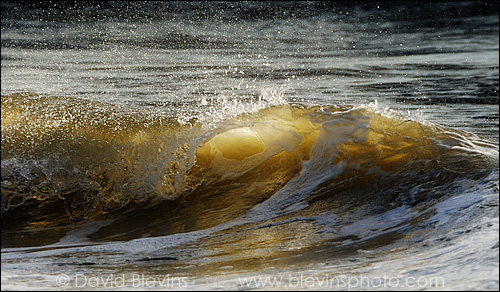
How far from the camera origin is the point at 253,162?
15.7 ft

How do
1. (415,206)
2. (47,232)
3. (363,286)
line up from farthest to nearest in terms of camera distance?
(47,232)
(415,206)
(363,286)

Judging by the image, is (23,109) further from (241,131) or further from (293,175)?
(293,175)

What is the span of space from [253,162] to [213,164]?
1.15 feet

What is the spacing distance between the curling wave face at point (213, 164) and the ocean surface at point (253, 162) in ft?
0.05

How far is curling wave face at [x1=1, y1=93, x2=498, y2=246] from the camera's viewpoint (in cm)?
412

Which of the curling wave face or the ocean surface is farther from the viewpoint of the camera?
the curling wave face

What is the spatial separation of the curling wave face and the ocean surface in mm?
16

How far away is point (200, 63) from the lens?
20.7 ft

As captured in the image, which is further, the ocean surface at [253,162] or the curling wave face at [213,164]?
the curling wave face at [213,164]

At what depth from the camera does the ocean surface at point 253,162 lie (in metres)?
2.90

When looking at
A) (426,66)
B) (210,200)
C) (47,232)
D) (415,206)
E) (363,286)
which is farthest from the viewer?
(426,66)

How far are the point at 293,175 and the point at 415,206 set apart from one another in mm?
1127

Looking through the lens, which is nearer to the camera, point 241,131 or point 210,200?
point 210,200

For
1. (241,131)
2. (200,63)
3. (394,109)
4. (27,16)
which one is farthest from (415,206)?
(27,16)
